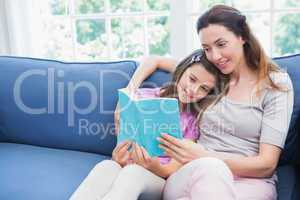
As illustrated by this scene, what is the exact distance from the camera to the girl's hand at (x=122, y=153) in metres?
1.45

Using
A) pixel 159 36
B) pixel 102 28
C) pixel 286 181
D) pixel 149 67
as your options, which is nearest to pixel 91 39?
pixel 102 28

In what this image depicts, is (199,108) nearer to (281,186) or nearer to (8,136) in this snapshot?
(281,186)

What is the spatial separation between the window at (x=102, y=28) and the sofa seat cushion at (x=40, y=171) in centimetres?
78

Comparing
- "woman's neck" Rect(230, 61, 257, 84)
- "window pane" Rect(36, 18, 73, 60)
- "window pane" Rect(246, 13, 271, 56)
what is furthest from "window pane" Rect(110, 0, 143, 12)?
"woman's neck" Rect(230, 61, 257, 84)

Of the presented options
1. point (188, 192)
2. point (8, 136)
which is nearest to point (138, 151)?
point (188, 192)

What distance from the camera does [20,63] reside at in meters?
1.89

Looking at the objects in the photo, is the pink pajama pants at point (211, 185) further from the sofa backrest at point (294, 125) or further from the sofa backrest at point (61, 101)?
the sofa backrest at point (61, 101)

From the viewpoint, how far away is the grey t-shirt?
1356mm

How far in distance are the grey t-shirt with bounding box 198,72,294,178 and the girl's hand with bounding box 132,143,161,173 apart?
8.4 inches

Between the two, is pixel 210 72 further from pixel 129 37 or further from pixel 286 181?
pixel 129 37

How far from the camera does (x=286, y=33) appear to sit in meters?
2.16

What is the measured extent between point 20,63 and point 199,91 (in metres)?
0.89

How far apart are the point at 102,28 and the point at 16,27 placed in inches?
19.0

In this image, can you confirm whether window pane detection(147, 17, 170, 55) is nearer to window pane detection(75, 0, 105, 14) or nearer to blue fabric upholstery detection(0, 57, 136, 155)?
window pane detection(75, 0, 105, 14)
